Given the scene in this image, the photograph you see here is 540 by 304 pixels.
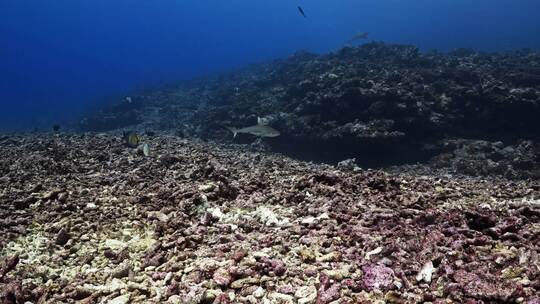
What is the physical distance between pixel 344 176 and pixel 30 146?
10.8 meters

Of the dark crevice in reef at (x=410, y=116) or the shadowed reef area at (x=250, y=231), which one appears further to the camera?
the dark crevice in reef at (x=410, y=116)

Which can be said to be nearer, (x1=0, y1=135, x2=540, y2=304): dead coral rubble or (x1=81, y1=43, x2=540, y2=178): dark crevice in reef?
(x1=0, y1=135, x2=540, y2=304): dead coral rubble

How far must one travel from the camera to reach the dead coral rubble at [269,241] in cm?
369

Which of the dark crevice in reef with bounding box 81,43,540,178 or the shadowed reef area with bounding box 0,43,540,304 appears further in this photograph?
the dark crevice in reef with bounding box 81,43,540,178

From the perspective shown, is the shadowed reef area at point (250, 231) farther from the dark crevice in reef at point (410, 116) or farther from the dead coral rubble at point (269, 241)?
the dark crevice in reef at point (410, 116)

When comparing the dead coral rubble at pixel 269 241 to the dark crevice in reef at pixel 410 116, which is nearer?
the dead coral rubble at pixel 269 241

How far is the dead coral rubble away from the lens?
3688 mm

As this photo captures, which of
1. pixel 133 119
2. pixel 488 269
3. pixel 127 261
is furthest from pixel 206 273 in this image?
pixel 133 119

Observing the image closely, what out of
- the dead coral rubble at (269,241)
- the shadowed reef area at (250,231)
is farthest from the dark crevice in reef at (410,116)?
the dead coral rubble at (269,241)

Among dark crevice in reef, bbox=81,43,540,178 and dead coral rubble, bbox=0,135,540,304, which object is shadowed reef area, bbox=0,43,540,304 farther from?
dark crevice in reef, bbox=81,43,540,178

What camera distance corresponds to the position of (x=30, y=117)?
164 ft

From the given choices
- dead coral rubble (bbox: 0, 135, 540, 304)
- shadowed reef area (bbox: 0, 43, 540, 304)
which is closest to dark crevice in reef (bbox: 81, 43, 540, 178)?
shadowed reef area (bbox: 0, 43, 540, 304)

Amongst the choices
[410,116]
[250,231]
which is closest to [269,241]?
[250,231]

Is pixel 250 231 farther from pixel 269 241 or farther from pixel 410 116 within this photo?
pixel 410 116
